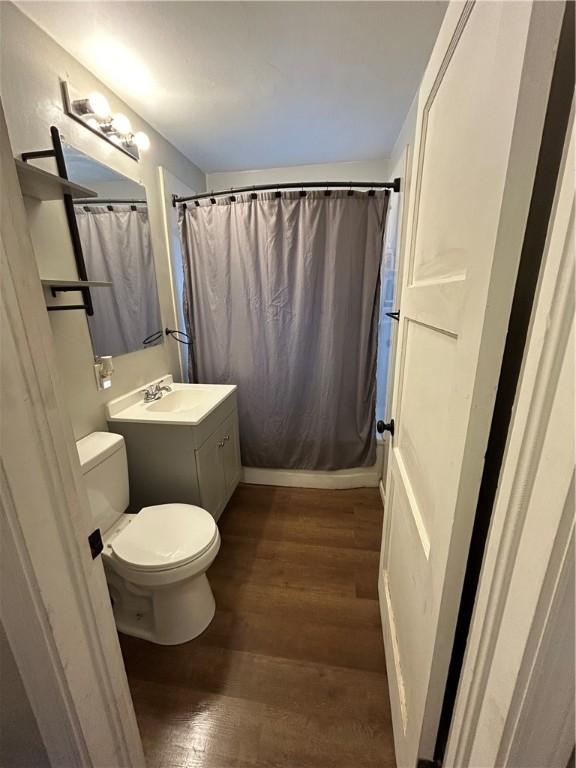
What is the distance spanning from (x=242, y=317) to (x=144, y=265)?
66cm

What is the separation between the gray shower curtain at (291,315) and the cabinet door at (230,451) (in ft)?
0.63

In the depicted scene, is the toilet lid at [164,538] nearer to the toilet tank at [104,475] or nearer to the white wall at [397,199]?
the toilet tank at [104,475]

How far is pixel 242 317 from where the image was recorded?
2.12 metres

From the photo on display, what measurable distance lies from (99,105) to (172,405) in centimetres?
149

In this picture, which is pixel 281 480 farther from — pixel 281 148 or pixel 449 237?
pixel 281 148

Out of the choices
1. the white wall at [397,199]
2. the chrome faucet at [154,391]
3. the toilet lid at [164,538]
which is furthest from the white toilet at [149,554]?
the white wall at [397,199]

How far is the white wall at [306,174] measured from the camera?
230cm

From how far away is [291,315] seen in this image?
82.0 inches

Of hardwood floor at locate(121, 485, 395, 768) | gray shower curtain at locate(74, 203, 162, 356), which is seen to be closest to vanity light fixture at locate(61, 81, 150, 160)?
gray shower curtain at locate(74, 203, 162, 356)

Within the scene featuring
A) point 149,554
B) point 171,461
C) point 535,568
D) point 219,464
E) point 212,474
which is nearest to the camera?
point 535,568

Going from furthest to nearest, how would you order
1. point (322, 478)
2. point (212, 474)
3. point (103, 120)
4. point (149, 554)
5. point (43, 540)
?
point (322, 478) → point (212, 474) → point (103, 120) → point (149, 554) → point (43, 540)

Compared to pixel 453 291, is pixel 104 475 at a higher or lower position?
lower

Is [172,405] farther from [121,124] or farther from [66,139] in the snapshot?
[121,124]

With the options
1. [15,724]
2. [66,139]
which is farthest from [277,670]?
[66,139]
